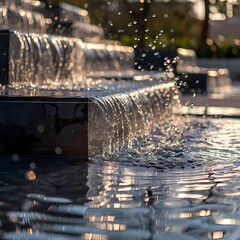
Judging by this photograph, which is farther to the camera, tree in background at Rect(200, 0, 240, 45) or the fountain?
tree in background at Rect(200, 0, 240, 45)

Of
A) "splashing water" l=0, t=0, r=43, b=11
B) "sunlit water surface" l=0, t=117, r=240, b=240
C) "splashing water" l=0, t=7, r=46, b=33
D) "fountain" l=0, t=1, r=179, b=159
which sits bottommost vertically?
"sunlit water surface" l=0, t=117, r=240, b=240

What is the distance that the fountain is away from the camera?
597 centimetres

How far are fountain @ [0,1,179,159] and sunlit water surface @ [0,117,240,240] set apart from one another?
0.19 m

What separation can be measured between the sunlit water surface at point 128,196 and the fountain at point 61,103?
0.63 feet

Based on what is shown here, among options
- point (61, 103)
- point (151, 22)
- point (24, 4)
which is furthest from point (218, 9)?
point (61, 103)

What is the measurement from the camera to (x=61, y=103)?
6004 mm

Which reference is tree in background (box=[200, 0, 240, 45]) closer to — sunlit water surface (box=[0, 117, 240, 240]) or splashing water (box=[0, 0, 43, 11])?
splashing water (box=[0, 0, 43, 11])

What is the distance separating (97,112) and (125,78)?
15.1 feet

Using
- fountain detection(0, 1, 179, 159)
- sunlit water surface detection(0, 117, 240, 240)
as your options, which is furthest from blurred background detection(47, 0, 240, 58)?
sunlit water surface detection(0, 117, 240, 240)

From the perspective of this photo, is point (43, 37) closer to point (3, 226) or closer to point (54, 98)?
point (54, 98)

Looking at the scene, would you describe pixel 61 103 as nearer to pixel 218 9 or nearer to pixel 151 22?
pixel 218 9

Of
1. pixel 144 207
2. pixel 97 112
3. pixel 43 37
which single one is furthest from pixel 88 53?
pixel 144 207

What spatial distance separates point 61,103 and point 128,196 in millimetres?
1691

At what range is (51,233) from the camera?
3588 mm
